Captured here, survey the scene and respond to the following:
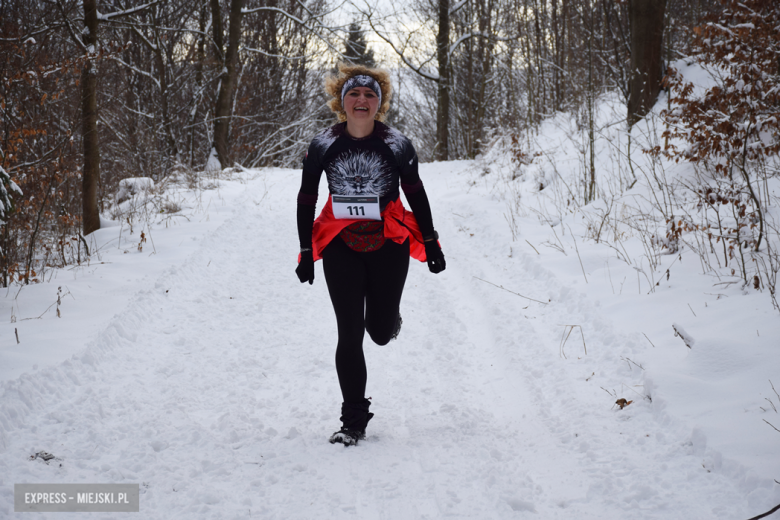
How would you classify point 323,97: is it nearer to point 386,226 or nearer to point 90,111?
point 90,111

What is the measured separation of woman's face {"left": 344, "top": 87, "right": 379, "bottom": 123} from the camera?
283 cm

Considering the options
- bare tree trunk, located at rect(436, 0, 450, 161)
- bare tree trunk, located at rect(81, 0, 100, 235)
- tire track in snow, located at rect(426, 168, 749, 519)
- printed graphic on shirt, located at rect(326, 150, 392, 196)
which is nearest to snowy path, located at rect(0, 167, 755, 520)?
tire track in snow, located at rect(426, 168, 749, 519)

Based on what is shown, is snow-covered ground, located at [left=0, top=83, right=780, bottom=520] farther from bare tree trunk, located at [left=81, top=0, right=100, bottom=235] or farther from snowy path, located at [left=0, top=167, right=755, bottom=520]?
bare tree trunk, located at [left=81, top=0, right=100, bottom=235]

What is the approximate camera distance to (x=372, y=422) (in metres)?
3.09

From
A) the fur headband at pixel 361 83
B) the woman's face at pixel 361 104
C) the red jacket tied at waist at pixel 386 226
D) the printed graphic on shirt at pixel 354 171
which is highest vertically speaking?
the fur headband at pixel 361 83

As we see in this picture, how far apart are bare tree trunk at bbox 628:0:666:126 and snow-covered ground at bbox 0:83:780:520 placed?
4.83 m

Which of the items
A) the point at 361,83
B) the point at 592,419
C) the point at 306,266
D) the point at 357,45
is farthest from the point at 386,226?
the point at 357,45

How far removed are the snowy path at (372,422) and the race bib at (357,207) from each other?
125cm

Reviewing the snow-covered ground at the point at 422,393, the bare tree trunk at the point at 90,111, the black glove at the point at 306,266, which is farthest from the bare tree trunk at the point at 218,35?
the black glove at the point at 306,266

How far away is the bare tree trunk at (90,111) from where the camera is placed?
23.0 feet

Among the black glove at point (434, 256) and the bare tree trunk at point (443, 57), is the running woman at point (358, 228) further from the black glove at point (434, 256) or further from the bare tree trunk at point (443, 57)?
the bare tree trunk at point (443, 57)

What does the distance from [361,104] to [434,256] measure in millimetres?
965

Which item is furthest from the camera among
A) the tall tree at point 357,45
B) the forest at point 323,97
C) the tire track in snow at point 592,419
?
the tall tree at point 357,45

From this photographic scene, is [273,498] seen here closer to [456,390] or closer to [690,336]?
[456,390]
